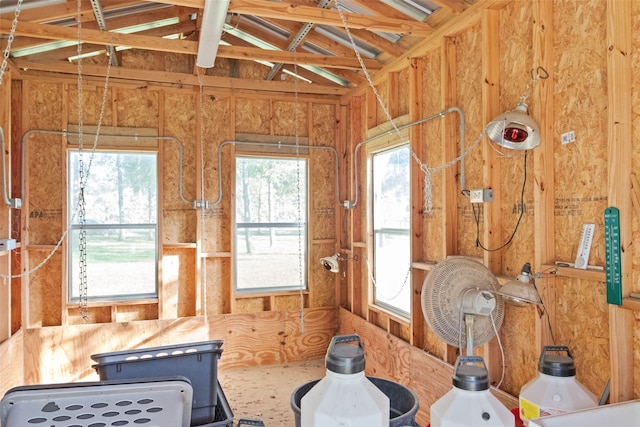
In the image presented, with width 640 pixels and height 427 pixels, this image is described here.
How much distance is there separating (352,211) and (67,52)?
11.4ft

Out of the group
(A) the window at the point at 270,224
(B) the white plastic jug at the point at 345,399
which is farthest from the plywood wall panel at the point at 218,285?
(B) the white plastic jug at the point at 345,399

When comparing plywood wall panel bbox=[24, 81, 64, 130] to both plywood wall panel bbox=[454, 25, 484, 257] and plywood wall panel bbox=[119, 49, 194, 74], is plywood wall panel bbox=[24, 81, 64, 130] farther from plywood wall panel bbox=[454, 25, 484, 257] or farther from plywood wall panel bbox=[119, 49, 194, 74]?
plywood wall panel bbox=[454, 25, 484, 257]

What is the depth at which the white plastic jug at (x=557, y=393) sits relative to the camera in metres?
1.57

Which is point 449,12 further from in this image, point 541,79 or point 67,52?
point 67,52

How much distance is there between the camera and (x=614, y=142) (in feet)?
6.79

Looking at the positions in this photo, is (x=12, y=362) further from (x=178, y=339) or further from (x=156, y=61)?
(x=156, y=61)

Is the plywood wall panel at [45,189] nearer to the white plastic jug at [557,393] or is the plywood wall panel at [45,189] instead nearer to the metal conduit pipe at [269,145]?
the metal conduit pipe at [269,145]

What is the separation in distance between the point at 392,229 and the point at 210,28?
2.46m

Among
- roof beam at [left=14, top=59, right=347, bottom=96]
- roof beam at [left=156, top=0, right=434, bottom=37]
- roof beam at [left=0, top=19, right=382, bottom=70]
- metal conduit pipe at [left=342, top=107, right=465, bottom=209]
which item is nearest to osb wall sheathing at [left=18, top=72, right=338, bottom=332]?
roof beam at [left=14, top=59, right=347, bottom=96]

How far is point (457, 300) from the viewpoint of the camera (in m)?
2.42

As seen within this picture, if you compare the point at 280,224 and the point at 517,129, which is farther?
the point at 280,224

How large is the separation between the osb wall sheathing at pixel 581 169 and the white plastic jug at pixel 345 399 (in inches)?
73.1

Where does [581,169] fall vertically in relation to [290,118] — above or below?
below

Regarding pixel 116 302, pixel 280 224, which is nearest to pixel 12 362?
pixel 116 302
